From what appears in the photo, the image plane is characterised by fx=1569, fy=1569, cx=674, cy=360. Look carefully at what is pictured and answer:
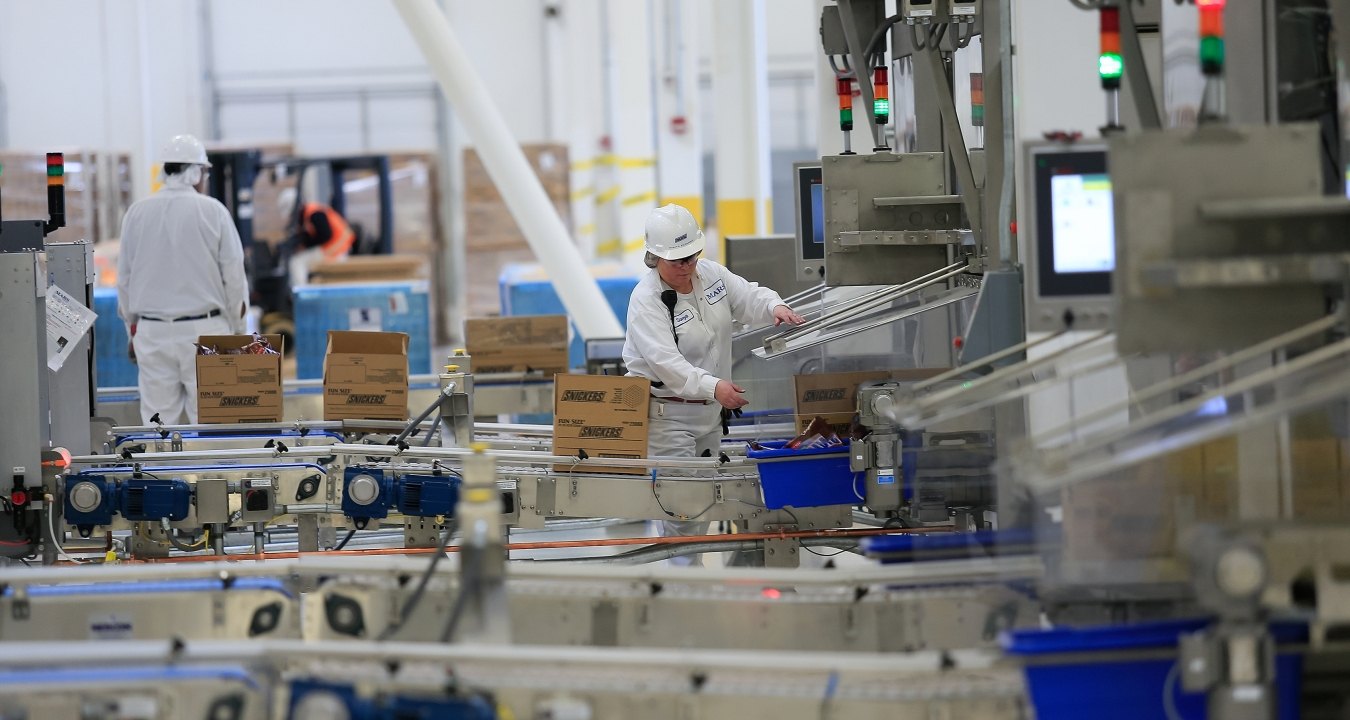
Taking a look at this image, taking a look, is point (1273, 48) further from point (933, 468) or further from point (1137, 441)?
point (933, 468)

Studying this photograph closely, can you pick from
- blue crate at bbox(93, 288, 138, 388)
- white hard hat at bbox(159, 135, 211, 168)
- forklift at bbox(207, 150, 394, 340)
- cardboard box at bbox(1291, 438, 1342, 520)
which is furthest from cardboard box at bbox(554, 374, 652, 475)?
forklift at bbox(207, 150, 394, 340)

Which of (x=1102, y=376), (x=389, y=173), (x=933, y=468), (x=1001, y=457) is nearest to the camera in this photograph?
(x=1102, y=376)

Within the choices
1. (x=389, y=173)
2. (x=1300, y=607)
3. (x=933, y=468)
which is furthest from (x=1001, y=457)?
(x=389, y=173)

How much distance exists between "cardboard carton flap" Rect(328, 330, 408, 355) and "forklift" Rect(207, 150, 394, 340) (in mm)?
6364

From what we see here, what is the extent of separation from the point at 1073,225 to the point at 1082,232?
1.2 inches

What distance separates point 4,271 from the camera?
589 centimetres

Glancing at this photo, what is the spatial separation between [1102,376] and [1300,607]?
1.26m

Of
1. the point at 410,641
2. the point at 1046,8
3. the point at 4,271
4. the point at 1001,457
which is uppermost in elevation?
the point at 1046,8

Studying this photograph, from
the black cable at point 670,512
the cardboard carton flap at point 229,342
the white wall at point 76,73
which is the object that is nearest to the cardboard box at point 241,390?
the cardboard carton flap at point 229,342

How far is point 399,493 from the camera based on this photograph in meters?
5.90

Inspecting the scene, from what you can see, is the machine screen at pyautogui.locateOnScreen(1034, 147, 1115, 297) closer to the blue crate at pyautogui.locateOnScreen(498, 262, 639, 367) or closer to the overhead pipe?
the overhead pipe

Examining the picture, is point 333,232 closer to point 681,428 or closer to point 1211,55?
point 681,428

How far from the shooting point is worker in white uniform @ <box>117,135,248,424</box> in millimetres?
8352

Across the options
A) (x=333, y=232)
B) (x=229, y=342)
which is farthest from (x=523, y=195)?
(x=333, y=232)
